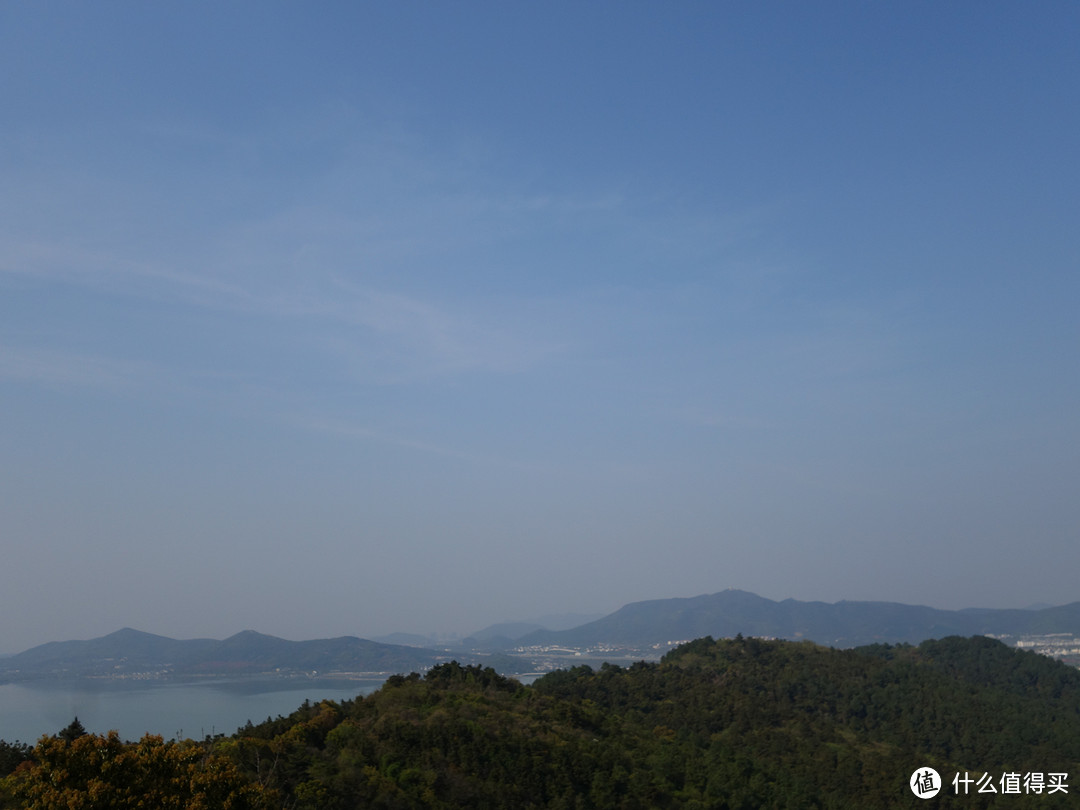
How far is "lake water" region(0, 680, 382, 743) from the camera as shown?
78.2 metres

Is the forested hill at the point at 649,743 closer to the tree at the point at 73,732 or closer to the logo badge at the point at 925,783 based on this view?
the logo badge at the point at 925,783

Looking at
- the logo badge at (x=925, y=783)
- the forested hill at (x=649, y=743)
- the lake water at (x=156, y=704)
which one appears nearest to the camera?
the forested hill at (x=649, y=743)

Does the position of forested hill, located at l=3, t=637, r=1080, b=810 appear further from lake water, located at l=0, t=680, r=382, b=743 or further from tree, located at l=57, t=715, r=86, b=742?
lake water, located at l=0, t=680, r=382, b=743

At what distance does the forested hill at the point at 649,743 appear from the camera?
30125 millimetres

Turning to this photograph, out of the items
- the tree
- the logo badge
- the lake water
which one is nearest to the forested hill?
the logo badge

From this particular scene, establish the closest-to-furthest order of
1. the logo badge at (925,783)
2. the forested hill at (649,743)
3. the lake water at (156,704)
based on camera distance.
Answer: the forested hill at (649,743) < the logo badge at (925,783) < the lake water at (156,704)

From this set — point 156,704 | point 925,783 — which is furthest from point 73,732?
point 156,704

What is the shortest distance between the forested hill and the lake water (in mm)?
28117

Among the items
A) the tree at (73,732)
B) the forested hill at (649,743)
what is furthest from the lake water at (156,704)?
the tree at (73,732)

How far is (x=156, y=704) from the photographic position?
115m

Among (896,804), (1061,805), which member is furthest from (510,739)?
(1061,805)

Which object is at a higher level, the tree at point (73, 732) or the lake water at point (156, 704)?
the tree at point (73, 732)

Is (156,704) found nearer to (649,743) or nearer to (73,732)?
(649,743)

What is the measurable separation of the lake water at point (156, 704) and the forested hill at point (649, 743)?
28.1m
